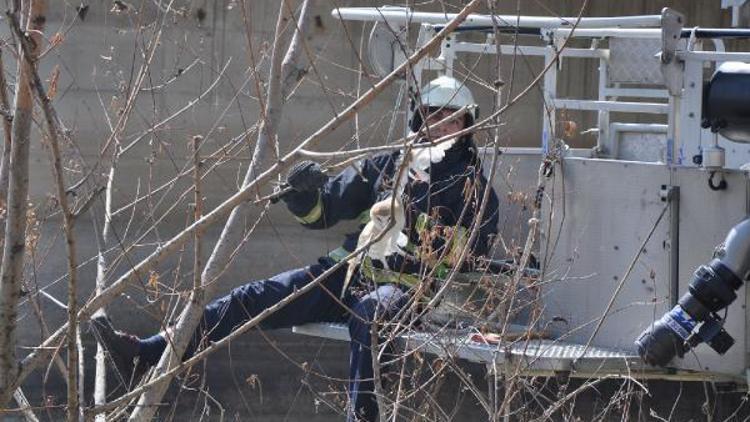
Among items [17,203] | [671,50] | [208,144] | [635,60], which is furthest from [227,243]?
[208,144]

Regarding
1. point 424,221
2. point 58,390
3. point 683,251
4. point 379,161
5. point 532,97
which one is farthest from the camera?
point 532,97

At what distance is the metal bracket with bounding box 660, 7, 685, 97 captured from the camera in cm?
501

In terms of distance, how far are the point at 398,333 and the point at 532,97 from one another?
614 centimetres

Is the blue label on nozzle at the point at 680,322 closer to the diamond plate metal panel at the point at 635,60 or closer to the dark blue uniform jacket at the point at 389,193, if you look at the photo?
the dark blue uniform jacket at the point at 389,193

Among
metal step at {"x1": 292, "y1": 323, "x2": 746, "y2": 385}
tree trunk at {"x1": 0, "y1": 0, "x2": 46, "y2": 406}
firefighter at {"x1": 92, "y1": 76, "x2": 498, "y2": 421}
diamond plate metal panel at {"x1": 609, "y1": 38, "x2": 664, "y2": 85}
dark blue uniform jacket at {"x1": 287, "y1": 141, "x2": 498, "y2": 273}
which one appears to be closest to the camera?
tree trunk at {"x1": 0, "y1": 0, "x2": 46, "y2": 406}

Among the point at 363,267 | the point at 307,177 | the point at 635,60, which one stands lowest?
the point at 363,267

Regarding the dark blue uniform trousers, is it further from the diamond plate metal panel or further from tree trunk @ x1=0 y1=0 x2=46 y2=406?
tree trunk @ x1=0 y1=0 x2=46 y2=406

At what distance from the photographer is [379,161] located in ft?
19.1

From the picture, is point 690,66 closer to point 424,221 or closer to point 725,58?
point 725,58

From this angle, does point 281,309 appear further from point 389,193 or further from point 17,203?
point 17,203

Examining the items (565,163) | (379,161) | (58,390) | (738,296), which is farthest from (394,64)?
(58,390)

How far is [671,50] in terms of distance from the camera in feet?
16.6

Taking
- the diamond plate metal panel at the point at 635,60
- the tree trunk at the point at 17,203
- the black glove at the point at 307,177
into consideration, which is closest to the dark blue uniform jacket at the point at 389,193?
the diamond plate metal panel at the point at 635,60

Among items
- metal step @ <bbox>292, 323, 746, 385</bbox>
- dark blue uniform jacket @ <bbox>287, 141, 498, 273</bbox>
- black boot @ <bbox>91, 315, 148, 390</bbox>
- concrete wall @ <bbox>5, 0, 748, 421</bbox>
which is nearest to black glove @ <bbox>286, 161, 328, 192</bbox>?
metal step @ <bbox>292, 323, 746, 385</bbox>
